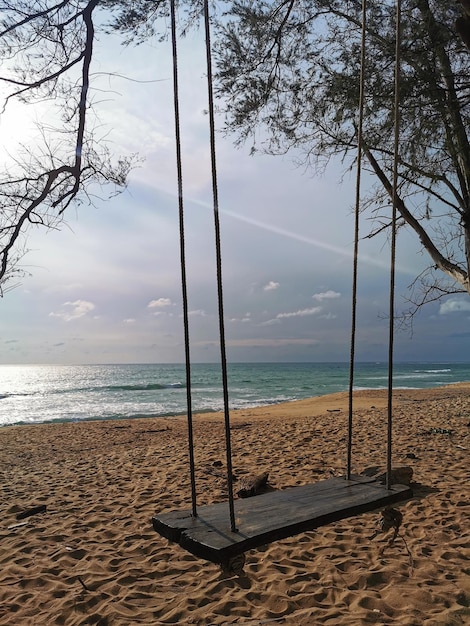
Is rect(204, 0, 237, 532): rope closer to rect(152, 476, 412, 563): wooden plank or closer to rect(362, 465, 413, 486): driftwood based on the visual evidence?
rect(152, 476, 412, 563): wooden plank

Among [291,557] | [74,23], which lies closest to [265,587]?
[291,557]

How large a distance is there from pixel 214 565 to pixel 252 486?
1320mm

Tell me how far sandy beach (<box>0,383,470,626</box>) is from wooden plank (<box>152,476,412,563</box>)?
80 cm

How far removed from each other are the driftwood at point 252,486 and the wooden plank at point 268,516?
7.54 ft

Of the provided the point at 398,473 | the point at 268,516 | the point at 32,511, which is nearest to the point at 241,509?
the point at 268,516

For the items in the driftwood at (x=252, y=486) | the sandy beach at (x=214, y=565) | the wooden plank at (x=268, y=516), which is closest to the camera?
the wooden plank at (x=268, y=516)

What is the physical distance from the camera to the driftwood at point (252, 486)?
181 inches

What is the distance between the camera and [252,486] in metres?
4.69

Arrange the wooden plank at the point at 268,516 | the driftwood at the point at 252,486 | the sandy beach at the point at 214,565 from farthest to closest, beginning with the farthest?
the driftwood at the point at 252,486 < the sandy beach at the point at 214,565 < the wooden plank at the point at 268,516

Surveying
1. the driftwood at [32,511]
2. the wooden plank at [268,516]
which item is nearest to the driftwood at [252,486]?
the driftwood at [32,511]

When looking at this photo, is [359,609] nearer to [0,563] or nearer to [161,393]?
[0,563]

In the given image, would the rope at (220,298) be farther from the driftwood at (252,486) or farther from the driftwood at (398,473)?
the driftwood at (398,473)

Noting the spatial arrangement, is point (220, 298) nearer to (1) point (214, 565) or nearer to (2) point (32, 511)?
(1) point (214, 565)

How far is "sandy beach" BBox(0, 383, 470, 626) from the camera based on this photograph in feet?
8.92
